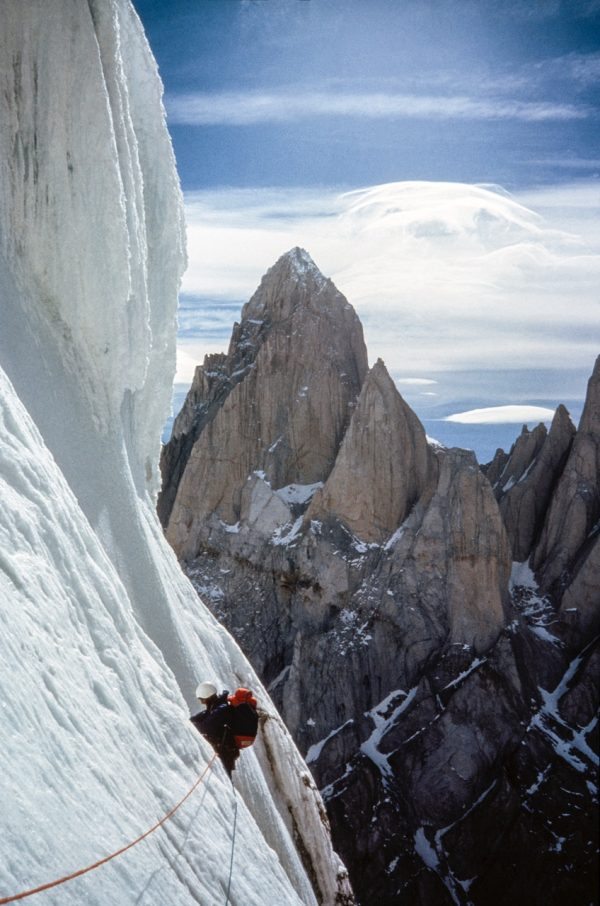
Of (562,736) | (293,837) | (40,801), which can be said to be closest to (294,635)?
(562,736)

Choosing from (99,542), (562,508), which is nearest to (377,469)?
(562,508)

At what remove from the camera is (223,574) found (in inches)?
2790

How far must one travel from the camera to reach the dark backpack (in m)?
9.30

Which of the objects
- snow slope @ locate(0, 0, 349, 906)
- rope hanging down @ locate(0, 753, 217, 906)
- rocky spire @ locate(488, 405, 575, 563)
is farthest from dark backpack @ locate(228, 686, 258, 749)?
rocky spire @ locate(488, 405, 575, 563)

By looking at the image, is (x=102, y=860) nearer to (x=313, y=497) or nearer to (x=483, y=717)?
(x=483, y=717)

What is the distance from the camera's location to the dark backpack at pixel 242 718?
9297mm

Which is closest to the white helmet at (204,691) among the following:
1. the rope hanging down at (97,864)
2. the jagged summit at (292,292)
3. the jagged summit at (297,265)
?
the rope hanging down at (97,864)

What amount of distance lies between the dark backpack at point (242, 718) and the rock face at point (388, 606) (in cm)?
4888

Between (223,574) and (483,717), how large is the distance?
22520 millimetres

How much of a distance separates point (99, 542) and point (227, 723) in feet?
7.47

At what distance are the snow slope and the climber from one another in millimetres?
542

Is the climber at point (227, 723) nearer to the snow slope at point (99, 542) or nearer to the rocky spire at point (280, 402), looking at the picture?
the snow slope at point (99, 542)

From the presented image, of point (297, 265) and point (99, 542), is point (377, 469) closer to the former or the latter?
point (297, 265)

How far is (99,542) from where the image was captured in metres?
9.20
